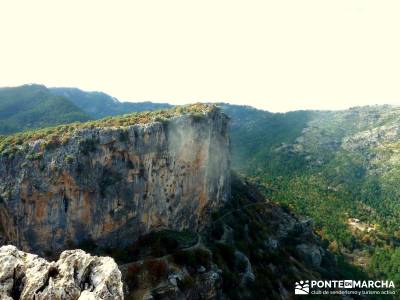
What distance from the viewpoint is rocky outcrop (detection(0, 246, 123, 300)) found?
25.7 meters

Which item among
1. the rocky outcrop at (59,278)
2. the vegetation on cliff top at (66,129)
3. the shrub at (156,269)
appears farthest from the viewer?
the vegetation on cliff top at (66,129)

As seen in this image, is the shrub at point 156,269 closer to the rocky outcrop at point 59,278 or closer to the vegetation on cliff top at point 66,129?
the vegetation on cliff top at point 66,129

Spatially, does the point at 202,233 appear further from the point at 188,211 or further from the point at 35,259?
the point at 35,259

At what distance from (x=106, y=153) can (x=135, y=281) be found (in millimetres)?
25258

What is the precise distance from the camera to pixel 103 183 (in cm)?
8531

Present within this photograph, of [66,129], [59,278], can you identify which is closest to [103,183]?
[66,129]

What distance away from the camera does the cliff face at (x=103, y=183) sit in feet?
258

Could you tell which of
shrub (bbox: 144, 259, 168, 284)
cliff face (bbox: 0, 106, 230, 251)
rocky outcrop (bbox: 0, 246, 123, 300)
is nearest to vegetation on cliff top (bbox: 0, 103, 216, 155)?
cliff face (bbox: 0, 106, 230, 251)

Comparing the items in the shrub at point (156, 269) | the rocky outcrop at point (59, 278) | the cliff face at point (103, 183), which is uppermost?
the rocky outcrop at point (59, 278)

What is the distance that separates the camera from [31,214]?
7875 cm

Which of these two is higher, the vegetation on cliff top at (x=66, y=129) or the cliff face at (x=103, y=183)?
the vegetation on cliff top at (x=66, y=129)

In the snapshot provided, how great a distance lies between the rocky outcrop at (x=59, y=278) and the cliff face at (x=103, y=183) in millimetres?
53105

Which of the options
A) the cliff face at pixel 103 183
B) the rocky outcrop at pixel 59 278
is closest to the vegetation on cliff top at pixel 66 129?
the cliff face at pixel 103 183

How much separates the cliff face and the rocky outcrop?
174 feet
